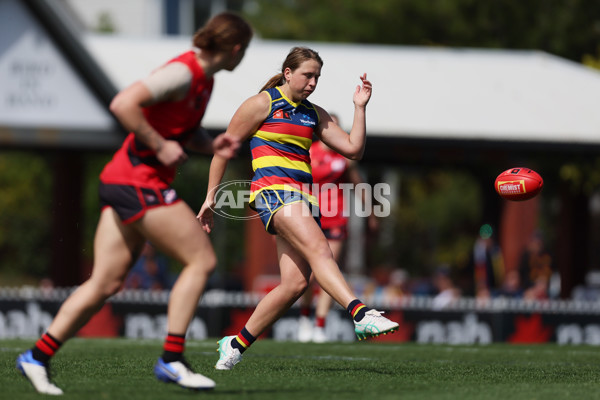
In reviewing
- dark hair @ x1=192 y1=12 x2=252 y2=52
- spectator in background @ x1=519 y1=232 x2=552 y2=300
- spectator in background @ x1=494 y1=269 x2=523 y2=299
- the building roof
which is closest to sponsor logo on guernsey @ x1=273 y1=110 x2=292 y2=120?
dark hair @ x1=192 y1=12 x2=252 y2=52

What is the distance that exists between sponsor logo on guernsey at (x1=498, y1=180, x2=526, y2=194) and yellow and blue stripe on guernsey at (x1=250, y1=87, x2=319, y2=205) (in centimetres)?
222

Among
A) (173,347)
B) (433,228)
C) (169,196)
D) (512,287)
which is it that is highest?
(433,228)

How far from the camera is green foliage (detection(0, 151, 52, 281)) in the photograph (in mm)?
33562

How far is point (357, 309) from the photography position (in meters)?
6.64

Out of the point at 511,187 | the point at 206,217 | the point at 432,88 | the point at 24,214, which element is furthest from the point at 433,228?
the point at 206,217

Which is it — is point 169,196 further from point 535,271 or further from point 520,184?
point 535,271

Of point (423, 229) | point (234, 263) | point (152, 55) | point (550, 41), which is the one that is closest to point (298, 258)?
point (152, 55)

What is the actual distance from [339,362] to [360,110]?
204 cm

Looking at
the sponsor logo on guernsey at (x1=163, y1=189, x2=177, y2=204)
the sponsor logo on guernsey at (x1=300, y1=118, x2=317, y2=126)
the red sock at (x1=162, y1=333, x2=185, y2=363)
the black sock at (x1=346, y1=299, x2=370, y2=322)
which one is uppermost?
the sponsor logo on guernsey at (x1=300, y1=118, x2=317, y2=126)

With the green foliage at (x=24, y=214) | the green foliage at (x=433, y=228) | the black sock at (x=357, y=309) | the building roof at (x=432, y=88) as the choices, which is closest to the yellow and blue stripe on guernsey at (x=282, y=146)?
the black sock at (x=357, y=309)

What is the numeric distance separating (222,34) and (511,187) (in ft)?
12.8

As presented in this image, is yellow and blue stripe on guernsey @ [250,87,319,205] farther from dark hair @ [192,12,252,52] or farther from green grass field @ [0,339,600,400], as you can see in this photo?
dark hair @ [192,12,252,52]

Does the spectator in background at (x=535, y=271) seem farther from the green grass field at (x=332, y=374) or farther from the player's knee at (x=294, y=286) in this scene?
the player's knee at (x=294, y=286)

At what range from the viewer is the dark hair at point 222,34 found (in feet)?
18.3
